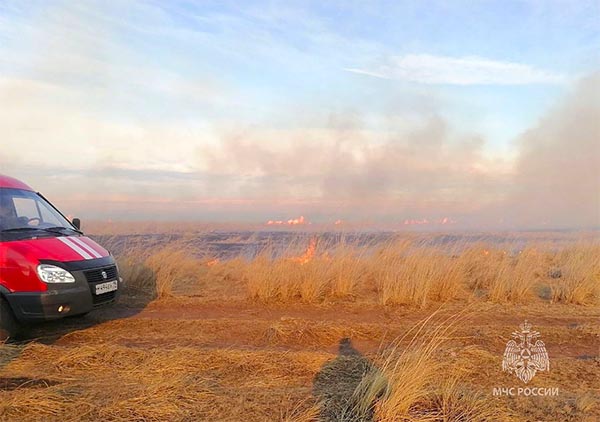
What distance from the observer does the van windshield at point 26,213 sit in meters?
6.79

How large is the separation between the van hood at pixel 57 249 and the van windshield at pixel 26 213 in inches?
15.1

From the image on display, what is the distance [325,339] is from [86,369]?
318 cm

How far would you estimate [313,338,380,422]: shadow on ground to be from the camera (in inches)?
153

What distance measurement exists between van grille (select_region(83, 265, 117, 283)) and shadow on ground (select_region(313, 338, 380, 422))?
3.59 m

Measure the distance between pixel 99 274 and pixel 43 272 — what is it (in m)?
0.79

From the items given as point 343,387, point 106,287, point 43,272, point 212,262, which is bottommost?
point 343,387

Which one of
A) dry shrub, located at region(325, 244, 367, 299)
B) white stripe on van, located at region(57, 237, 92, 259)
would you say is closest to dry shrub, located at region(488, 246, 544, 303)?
dry shrub, located at region(325, 244, 367, 299)

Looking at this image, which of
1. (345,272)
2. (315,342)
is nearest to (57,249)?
(315,342)

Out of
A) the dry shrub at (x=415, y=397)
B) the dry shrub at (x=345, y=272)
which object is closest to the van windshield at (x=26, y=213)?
the dry shrub at (x=345, y=272)

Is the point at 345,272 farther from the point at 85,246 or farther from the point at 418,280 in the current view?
the point at 85,246

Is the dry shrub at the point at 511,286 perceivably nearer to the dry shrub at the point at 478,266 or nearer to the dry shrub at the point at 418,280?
the dry shrub at the point at 478,266

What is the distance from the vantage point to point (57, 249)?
6.57 m

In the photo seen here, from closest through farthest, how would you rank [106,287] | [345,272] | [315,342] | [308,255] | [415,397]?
[415,397]
[315,342]
[106,287]
[345,272]
[308,255]

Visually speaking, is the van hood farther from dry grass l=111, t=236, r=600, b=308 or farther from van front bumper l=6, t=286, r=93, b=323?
dry grass l=111, t=236, r=600, b=308
